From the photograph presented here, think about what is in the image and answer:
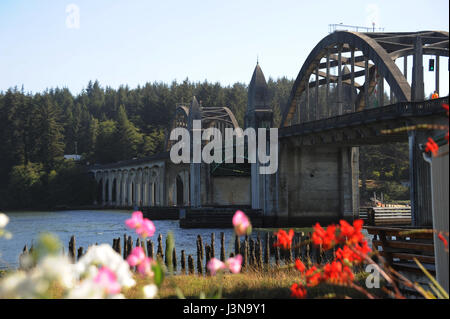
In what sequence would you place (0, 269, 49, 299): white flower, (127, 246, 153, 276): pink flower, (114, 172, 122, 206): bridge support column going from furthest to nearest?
1. (114, 172, 122, 206): bridge support column
2. (127, 246, 153, 276): pink flower
3. (0, 269, 49, 299): white flower

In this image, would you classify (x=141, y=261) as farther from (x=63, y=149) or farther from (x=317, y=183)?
(x=63, y=149)

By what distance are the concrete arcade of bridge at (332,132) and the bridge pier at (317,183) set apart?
0.10 metres

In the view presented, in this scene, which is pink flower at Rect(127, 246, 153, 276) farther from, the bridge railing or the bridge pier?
the bridge pier

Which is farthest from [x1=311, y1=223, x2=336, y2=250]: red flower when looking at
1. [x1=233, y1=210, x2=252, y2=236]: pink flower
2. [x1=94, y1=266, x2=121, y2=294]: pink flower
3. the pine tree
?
the pine tree

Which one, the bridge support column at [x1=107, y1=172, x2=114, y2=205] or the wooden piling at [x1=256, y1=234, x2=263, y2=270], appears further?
the bridge support column at [x1=107, y1=172, x2=114, y2=205]

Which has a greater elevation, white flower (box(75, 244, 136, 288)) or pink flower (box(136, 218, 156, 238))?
pink flower (box(136, 218, 156, 238))

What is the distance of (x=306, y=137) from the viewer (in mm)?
55219

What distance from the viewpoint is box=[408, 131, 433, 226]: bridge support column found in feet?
117

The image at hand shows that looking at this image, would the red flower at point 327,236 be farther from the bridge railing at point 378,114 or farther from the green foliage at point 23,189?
the green foliage at point 23,189

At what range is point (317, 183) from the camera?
59562 millimetres

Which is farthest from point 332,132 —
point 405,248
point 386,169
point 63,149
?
point 63,149

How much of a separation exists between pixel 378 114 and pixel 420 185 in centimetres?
669

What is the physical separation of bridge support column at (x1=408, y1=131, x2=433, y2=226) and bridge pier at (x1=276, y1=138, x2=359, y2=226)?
21.7 m
